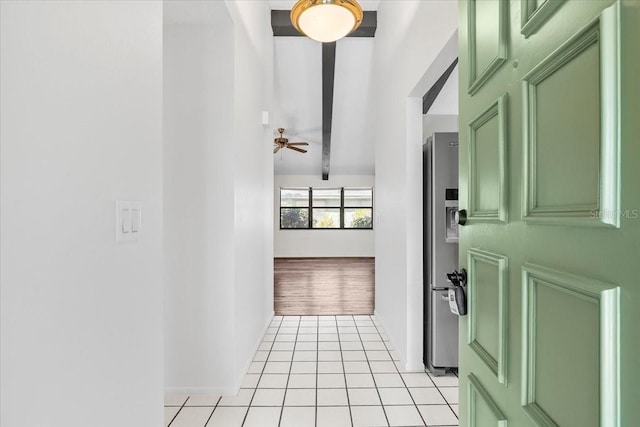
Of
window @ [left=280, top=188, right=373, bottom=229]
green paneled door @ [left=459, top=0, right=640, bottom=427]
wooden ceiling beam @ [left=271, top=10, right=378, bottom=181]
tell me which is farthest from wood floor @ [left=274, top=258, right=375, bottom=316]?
green paneled door @ [left=459, top=0, right=640, bottom=427]

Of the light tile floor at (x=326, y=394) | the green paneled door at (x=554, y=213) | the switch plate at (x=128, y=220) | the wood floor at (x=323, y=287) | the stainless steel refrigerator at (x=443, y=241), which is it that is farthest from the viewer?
the wood floor at (x=323, y=287)

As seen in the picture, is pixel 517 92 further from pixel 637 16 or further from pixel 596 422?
pixel 596 422

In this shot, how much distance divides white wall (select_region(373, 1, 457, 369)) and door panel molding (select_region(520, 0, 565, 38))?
3.97 ft

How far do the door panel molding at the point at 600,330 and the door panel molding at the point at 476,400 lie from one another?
13 cm

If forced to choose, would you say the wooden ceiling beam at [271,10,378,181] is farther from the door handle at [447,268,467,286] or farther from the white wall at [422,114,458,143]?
the door handle at [447,268,467,286]

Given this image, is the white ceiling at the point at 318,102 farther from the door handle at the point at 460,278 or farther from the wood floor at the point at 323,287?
the door handle at the point at 460,278

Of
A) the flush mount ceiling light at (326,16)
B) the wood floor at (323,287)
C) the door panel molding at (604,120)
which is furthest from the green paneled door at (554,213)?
the wood floor at (323,287)

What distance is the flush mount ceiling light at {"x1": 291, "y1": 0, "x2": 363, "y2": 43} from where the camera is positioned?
2.23 meters

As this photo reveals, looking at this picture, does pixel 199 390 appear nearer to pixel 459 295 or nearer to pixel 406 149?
pixel 459 295

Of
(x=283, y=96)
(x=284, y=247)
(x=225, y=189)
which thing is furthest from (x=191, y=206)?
(x=284, y=247)

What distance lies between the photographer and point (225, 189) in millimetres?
2264

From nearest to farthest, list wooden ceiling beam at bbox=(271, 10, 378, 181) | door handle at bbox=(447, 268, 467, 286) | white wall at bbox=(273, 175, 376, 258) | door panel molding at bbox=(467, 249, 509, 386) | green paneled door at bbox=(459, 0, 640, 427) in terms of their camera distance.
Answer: green paneled door at bbox=(459, 0, 640, 427)
door panel molding at bbox=(467, 249, 509, 386)
door handle at bbox=(447, 268, 467, 286)
wooden ceiling beam at bbox=(271, 10, 378, 181)
white wall at bbox=(273, 175, 376, 258)

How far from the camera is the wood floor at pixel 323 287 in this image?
14.3ft

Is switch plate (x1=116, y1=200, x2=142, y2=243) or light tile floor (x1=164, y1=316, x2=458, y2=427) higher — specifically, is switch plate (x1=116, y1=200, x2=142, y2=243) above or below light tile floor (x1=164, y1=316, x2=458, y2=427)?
above
